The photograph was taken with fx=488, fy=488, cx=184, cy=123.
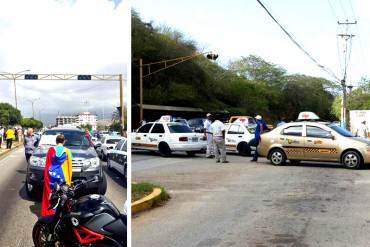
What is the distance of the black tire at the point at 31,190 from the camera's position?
2174mm

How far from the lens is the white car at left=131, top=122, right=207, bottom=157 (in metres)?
14.5

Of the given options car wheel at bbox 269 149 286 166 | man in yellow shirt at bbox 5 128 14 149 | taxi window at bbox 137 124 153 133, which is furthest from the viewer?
taxi window at bbox 137 124 153 133

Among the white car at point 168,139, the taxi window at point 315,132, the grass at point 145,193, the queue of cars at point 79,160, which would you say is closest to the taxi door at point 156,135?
the white car at point 168,139

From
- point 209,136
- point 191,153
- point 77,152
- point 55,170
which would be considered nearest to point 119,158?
point 77,152

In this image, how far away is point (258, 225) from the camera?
5848 mm

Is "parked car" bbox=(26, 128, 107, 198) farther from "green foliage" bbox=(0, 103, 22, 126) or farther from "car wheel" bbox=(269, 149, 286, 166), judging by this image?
"car wheel" bbox=(269, 149, 286, 166)

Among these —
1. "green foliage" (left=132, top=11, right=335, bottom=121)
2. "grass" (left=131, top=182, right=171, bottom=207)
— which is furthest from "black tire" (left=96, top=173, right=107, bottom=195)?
"green foliage" (left=132, top=11, right=335, bottom=121)

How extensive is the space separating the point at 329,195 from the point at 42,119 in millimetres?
6324

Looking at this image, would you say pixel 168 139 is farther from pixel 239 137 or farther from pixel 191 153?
pixel 239 137

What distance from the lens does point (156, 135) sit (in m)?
14.9

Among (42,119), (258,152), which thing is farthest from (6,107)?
(258,152)

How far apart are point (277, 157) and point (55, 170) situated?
10.5 metres

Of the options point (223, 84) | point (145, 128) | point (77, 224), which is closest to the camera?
point (77, 224)

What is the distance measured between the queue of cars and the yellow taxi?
9.90 metres
